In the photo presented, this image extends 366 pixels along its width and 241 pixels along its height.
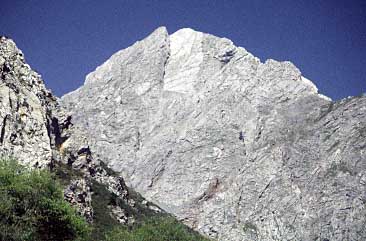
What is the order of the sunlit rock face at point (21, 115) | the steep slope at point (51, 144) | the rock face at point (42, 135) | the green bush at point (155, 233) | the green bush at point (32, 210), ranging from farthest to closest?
the steep slope at point (51, 144)
the rock face at point (42, 135)
the sunlit rock face at point (21, 115)
the green bush at point (155, 233)
the green bush at point (32, 210)

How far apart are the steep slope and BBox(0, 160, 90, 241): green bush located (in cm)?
2373

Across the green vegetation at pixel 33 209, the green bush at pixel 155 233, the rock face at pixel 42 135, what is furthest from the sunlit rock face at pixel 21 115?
the green vegetation at pixel 33 209

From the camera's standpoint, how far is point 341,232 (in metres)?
179

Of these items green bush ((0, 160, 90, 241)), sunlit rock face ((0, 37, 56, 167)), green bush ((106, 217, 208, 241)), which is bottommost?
green bush ((0, 160, 90, 241))

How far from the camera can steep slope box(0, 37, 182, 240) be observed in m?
78.4

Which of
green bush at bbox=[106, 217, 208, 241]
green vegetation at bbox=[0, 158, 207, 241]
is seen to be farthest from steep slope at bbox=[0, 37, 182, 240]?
green vegetation at bbox=[0, 158, 207, 241]

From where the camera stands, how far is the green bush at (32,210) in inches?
1650

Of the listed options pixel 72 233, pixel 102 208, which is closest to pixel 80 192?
pixel 102 208

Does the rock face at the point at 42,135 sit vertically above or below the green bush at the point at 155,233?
above

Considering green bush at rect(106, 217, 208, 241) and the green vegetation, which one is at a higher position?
green bush at rect(106, 217, 208, 241)

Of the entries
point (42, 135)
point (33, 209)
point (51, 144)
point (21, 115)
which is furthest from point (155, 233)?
point (51, 144)

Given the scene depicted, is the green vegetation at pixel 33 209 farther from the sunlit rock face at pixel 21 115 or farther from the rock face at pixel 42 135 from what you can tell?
the sunlit rock face at pixel 21 115

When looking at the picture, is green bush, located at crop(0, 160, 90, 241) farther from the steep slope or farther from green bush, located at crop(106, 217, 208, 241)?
the steep slope

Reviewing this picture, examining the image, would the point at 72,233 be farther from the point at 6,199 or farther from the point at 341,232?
the point at 341,232
